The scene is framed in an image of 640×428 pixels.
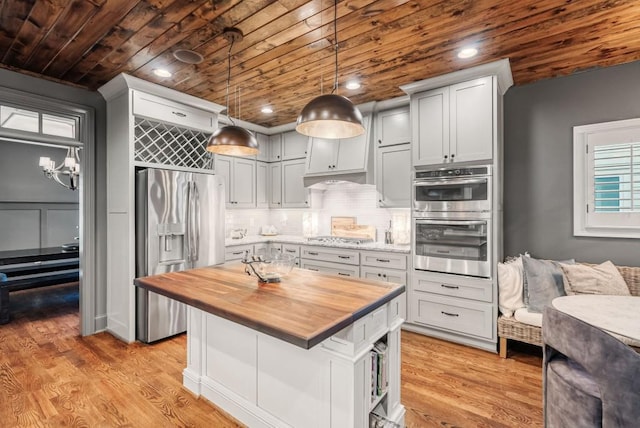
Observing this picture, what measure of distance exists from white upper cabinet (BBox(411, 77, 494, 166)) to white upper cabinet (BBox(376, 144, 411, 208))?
0.44 metres

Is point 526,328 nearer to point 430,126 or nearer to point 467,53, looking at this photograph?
point 430,126

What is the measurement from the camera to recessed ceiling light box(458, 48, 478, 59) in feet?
8.58

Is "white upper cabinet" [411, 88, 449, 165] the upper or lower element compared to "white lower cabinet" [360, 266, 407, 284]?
upper

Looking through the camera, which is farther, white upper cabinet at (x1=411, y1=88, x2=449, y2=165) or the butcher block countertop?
white upper cabinet at (x1=411, y1=88, x2=449, y2=165)

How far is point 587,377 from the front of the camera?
1.33 m

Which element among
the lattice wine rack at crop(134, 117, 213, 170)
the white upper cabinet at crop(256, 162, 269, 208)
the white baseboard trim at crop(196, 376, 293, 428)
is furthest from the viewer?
the white upper cabinet at crop(256, 162, 269, 208)

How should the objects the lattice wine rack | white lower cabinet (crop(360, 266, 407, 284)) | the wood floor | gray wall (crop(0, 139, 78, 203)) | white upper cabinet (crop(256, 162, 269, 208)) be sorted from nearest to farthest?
1. the wood floor
2. the lattice wine rack
3. white lower cabinet (crop(360, 266, 407, 284))
4. white upper cabinet (crop(256, 162, 269, 208))
5. gray wall (crop(0, 139, 78, 203))

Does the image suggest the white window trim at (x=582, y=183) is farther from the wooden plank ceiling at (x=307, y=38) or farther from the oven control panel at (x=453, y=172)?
the oven control panel at (x=453, y=172)

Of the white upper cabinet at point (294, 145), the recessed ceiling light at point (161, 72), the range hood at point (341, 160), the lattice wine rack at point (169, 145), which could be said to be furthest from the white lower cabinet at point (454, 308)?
the recessed ceiling light at point (161, 72)

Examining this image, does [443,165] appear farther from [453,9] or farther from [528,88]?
[453,9]

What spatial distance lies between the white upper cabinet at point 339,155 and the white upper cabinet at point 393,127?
0.51ft

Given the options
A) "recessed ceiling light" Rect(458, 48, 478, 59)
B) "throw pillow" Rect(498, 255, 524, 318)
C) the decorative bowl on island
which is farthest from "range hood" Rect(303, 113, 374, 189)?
the decorative bowl on island

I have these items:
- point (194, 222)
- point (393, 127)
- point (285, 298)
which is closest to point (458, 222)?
point (393, 127)

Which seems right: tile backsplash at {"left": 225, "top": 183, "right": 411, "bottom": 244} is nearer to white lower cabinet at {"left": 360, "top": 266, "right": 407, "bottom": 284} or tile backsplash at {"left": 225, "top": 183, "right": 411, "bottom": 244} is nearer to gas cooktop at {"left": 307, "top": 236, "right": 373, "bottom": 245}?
gas cooktop at {"left": 307, "top": 236, "right": 373, "bottom": 245}
